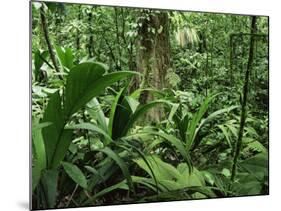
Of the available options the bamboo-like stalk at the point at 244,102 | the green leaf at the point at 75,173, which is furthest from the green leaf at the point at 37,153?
the bamboo-like stalk at the point at 244,102

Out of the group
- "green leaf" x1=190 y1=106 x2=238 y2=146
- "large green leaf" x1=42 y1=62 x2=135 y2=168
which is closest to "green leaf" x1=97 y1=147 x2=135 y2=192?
"large green leaf" x1=42 y1=62 x2=135 y2=168

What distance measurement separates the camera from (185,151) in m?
3.40

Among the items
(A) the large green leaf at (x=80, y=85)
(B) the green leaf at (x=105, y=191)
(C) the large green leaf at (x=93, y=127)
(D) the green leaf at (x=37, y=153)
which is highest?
(A) the large green leaf at (x=80, y=85)

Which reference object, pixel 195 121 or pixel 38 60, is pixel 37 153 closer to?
pixel 38 60

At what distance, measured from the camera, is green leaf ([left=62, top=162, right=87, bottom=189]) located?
10.4 feet

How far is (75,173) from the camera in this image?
3.17 meters

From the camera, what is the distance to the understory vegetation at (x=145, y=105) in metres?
3.15

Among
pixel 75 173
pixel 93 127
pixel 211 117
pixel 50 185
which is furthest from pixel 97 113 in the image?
pixel 211 117

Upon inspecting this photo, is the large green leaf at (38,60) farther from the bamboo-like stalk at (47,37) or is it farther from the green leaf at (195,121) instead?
the green leaf at (195,121)

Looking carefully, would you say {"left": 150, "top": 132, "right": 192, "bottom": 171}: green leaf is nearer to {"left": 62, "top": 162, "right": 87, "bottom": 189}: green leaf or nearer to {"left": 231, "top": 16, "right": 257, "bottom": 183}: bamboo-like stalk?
{"left": 231, "top": 16, "right": 257, "bottom": 183}: bamboo-like stalk

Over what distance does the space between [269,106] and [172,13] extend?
0.83m

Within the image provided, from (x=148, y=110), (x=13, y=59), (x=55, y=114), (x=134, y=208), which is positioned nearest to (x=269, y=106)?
(x=148, y=110)

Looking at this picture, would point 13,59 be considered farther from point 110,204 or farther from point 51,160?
point 110,204

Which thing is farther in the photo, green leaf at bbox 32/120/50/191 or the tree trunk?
the tree trunk
